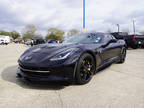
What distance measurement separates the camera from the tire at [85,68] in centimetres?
237

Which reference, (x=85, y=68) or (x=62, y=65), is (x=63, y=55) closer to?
A: (x=62, y=65)

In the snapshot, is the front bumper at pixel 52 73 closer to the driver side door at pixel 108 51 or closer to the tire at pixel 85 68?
the tire at pixel 85 68

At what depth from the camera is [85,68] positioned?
8.45 ft

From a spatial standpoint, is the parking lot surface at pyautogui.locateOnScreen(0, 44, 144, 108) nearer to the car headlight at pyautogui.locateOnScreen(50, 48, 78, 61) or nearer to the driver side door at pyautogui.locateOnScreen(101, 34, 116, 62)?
the car headlight at pyautogui.locateOnScreen(50, 48, 78, 61)

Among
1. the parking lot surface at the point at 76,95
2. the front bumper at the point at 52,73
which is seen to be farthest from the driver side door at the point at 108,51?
the front bumper at the point at 52,73

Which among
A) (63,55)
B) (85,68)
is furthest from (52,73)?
(85,68)

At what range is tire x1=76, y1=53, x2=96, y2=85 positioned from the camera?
237 centimetres

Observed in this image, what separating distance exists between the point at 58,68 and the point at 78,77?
1.49ft

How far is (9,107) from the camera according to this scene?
5.53 feet

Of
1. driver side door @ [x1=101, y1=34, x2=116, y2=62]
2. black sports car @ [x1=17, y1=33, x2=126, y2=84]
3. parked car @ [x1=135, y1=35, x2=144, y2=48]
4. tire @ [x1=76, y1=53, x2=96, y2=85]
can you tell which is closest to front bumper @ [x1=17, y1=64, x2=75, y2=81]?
black sports car @ [x1=17, y1=33, x2=126, y2=84]

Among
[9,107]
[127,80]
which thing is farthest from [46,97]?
[127,80]

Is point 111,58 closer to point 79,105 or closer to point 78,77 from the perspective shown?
point 78,77

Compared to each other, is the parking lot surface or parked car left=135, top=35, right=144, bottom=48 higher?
parked car left=135, top=35, right=144, bottom=48

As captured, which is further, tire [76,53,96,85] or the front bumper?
tire [76,53,96,85]
